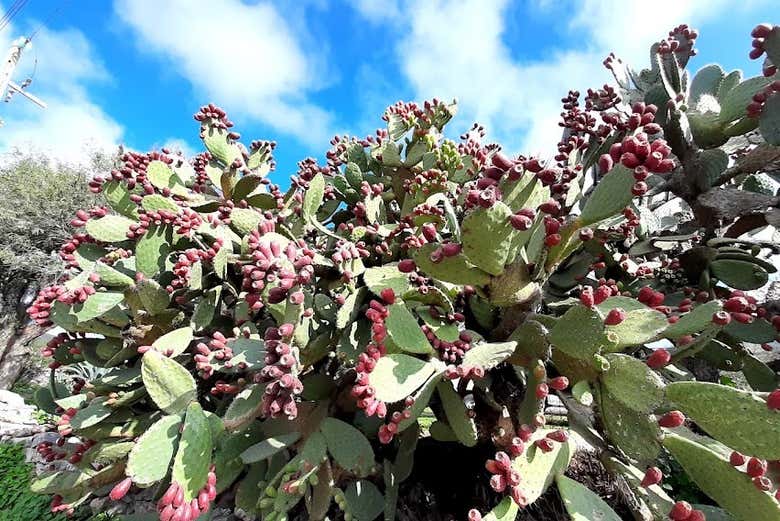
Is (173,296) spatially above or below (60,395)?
above

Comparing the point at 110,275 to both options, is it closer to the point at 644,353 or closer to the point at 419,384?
the point at 419,384

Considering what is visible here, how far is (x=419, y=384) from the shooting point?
49.9 inches

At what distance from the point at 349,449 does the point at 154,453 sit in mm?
615

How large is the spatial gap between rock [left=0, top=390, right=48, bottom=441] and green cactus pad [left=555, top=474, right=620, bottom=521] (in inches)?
203

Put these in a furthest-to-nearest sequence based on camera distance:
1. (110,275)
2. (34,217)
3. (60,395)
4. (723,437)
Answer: (34,217) < (60,395) < (110,275) < (723,437)

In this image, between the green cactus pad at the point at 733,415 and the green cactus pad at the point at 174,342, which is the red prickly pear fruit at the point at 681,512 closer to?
the green cactus pad at the point at 733,415

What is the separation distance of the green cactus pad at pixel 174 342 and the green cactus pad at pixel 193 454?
306 millimetres

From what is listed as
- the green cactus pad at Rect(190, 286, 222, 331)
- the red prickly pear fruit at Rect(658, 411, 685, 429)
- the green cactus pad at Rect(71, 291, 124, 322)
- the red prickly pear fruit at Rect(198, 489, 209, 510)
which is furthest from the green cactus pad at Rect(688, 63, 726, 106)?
the green cactus pad at Rect(71, 291, 124, 322)

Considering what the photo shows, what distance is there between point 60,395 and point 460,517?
209 cm

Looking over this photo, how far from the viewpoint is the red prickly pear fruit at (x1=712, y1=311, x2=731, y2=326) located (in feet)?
3.67

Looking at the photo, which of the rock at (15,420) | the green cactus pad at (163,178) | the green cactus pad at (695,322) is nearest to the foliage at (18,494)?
the rock at (15,420)

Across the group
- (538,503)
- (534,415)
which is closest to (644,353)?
(538,503)

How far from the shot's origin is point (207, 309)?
1.80 meters

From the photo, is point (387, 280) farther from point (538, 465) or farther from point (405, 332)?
point (538, 465)
